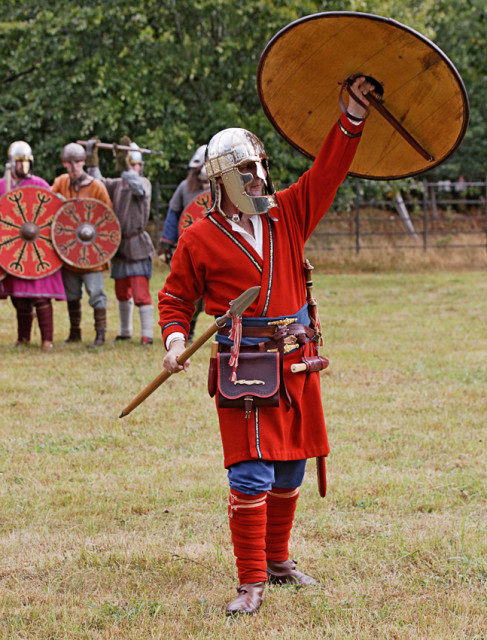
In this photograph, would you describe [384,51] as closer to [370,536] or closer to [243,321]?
[243,321]

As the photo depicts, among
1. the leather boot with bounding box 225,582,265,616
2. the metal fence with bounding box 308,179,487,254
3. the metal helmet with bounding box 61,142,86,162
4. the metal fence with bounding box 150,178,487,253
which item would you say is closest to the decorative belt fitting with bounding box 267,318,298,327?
the leather boot with bounding box 225,582,265,616

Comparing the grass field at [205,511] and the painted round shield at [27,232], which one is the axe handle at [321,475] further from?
the painted round shield at [27,232]

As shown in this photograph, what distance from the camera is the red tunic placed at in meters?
3.10

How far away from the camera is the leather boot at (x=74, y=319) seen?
29.3 feet

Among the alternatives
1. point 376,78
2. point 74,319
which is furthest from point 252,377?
point 74,319

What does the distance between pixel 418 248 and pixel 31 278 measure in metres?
12.3

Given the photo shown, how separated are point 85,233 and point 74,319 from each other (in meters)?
1.15

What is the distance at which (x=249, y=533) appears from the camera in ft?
10.2

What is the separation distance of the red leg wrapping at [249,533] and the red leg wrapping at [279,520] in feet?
0.64

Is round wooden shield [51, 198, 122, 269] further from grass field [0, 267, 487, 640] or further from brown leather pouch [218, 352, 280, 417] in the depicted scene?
brown leather pouch [218, 352, 280, 417]

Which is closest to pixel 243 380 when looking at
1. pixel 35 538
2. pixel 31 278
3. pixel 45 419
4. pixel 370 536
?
pixel 370 536

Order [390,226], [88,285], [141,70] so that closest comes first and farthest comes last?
1. [88,285]
2. [141,70]
3. [390,226]

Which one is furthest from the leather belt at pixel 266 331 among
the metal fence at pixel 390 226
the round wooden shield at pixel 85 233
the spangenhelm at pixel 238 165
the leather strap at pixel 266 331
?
the metal fence at pixel 390 226

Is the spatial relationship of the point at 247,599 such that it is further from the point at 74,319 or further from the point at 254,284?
the point at 74,319
